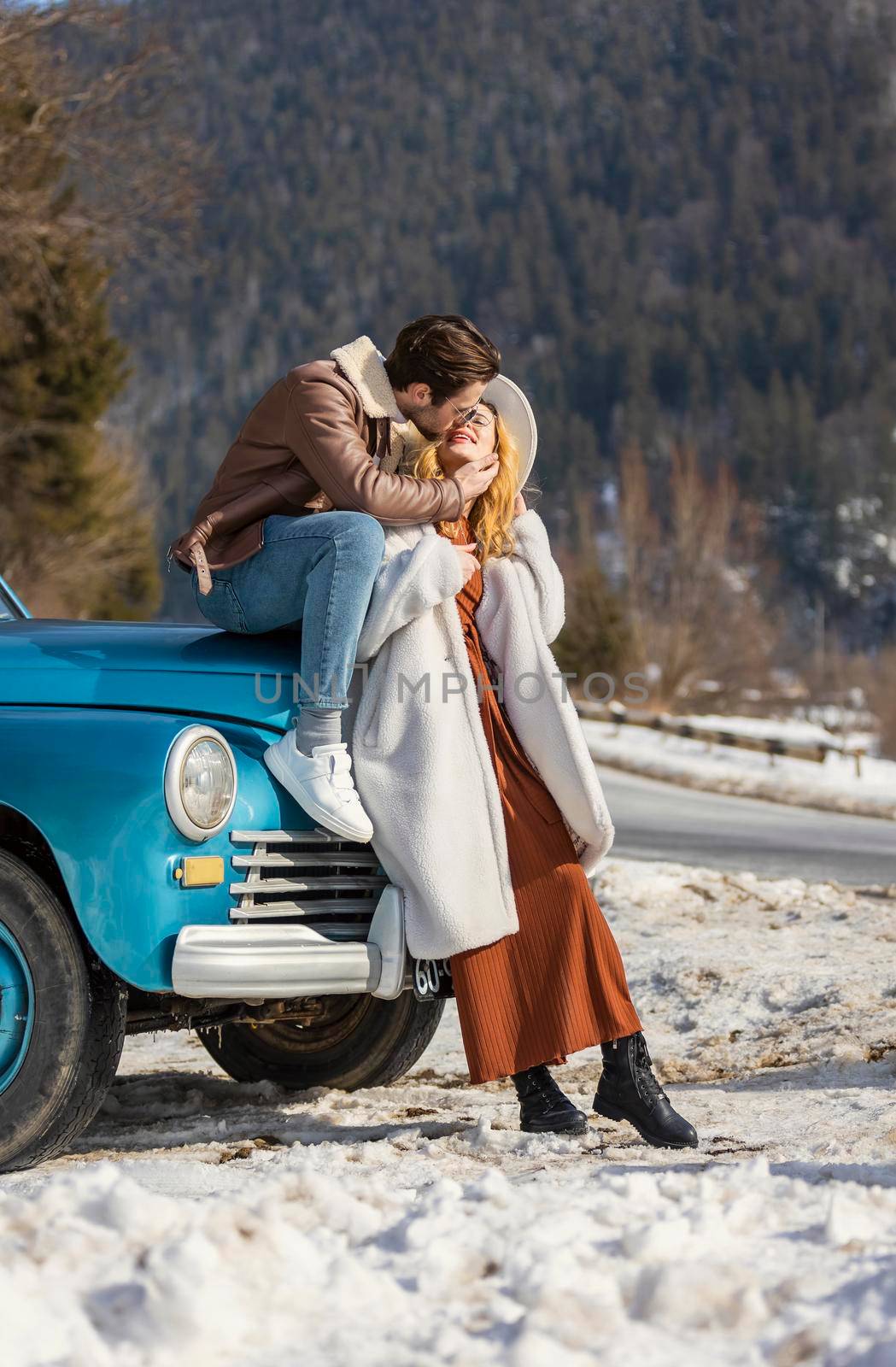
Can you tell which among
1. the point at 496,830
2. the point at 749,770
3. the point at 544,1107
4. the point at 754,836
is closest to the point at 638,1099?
the point at 544,1107

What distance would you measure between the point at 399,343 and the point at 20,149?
1484 cm

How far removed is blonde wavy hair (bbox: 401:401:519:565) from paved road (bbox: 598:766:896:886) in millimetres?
6243

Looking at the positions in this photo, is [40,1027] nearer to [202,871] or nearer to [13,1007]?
[13,1007]

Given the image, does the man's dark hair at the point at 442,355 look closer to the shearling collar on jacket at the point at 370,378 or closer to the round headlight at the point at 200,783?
the shearling collar on jacket at the point at 370,378

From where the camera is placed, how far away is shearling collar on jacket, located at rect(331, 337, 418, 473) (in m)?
4.48

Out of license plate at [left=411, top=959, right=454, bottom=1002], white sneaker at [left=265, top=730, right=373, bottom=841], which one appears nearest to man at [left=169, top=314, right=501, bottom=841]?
white sneaker at [left=265, top=730, right=373, bottom=841]

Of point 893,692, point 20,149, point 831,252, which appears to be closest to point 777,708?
→ point 893,692

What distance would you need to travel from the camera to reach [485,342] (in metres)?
4.52

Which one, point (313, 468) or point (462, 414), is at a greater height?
point (462, 414)

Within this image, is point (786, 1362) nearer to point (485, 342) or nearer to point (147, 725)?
point (147, 725)

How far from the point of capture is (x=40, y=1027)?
3.87 m

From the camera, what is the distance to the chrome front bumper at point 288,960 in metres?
3.79

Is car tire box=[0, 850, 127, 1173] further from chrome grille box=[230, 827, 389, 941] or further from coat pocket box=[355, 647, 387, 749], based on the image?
coat pocket box=[355, 647, 387, 749]

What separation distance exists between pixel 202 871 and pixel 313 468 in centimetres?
115
